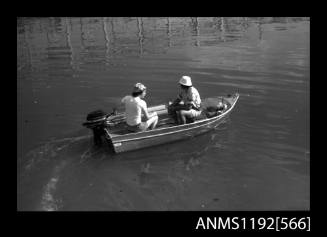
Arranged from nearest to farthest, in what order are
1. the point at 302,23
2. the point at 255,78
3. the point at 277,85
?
the point at 277,85 < the point at 255,78 < the point at 302,23

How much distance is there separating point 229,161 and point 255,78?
877cm

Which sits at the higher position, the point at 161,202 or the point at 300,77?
the point at 300,77

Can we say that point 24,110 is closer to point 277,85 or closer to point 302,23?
point 277,85

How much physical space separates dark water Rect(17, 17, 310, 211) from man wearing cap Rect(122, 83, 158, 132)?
898mm

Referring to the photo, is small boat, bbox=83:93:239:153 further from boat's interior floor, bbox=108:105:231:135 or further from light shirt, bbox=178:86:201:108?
light shirt, bbox=178:86:201:108

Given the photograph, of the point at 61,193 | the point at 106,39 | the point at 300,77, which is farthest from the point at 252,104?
the point at 106,39

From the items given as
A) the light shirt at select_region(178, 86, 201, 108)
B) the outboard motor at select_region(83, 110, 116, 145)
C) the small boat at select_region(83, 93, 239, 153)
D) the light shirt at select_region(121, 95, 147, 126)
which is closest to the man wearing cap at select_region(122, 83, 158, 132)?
the light shirt at select_region(121, 95, 147, 126)

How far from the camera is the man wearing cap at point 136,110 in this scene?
11422mm

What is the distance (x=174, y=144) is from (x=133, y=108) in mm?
2219

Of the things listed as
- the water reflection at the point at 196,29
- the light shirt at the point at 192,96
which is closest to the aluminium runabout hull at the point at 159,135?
the light shirt at the point at 192,96

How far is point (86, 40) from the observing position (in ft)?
94.5

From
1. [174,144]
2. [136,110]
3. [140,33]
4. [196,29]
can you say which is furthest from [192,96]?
[196,29]

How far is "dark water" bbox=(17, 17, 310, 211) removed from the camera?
10.1 m

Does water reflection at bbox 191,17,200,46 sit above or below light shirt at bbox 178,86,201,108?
above
